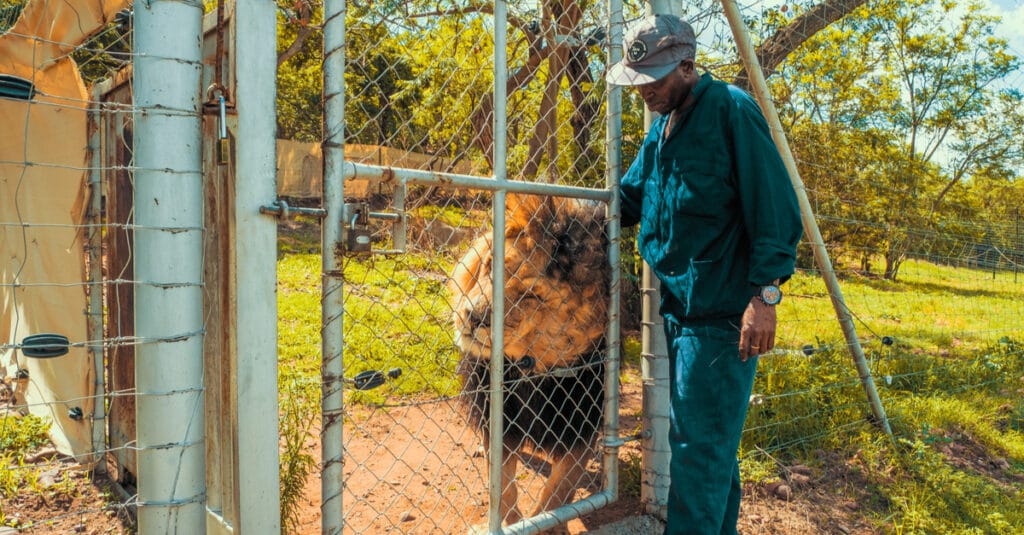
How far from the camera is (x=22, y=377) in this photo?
3.76 metres

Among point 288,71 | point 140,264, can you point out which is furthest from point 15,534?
point 288,71

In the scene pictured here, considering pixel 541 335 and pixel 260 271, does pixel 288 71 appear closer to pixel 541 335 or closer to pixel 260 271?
pixel 541 335

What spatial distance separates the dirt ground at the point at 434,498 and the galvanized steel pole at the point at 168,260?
1267 mm

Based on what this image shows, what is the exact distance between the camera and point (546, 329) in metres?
3.13

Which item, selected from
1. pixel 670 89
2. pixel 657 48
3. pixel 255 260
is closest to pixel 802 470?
pixel 670 89

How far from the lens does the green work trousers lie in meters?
2.44

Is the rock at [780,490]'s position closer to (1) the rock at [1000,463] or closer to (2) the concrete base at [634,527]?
(2) the concrete base at [634,527]

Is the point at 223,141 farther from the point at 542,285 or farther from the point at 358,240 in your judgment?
the point at 542,285

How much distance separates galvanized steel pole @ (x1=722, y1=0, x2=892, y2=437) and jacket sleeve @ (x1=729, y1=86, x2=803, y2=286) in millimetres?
655

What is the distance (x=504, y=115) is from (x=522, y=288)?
0.91 m

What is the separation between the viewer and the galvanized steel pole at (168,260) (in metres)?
1.57

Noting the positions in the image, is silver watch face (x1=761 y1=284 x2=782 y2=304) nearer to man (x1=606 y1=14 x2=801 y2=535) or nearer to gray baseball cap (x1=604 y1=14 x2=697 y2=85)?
man (x1=606 y1=14 x2=801 y2=535)

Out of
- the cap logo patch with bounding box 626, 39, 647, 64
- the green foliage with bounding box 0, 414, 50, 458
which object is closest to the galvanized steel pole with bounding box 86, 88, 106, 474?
the green foliage with bounding box 0, 414, 50, 458

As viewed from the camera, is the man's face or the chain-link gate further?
the man's face
